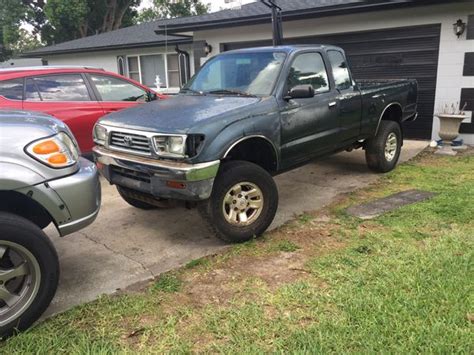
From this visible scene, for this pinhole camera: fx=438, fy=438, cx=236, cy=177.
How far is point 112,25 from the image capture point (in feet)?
104

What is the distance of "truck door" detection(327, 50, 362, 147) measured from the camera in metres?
5.80

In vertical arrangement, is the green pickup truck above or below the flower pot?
above

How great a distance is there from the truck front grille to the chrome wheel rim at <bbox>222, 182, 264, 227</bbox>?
0.91 m

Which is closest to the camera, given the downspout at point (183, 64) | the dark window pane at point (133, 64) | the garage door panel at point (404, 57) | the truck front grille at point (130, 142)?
the truck front grille at point (130, 142)

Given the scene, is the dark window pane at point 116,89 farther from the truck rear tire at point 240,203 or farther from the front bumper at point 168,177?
the truck rear tire at point 240,203

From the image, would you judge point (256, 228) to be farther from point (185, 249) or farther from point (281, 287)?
point (281, 287)

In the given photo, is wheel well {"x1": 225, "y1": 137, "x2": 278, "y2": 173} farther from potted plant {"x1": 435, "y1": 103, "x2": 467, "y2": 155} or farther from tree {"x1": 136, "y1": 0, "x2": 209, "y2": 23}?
tree {"x1": 136, "y1": 0, "x2": 209, "y2": 23}

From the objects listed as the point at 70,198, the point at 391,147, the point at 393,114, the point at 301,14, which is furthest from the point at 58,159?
the point at 301,14

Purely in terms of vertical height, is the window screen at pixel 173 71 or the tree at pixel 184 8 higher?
the tree at pixel 184 8

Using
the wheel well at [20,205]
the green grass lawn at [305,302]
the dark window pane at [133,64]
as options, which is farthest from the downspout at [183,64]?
the wheel well at [20,205]

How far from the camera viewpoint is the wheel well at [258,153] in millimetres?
4594

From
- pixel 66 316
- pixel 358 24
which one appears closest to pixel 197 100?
pixel 66 316

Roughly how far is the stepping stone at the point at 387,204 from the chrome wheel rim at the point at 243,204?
1392 mm

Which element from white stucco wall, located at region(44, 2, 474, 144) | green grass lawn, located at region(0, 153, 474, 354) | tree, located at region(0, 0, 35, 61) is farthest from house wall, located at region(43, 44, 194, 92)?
tree, located at region(0, 0, 35, 61)
